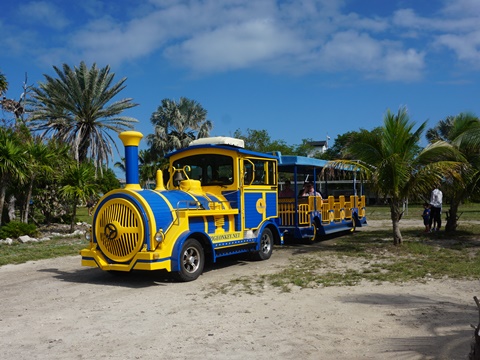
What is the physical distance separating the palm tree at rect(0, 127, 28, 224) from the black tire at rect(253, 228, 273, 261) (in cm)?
955

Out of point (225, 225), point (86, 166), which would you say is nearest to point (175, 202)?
point (225, 225)

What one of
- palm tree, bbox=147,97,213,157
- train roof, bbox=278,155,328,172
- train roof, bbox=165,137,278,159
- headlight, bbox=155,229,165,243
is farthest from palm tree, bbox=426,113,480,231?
palm tree, bbox=147,97,213,157

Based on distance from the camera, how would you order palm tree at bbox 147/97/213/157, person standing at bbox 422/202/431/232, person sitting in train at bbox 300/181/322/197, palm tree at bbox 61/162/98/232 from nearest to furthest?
person sitting in train at bbox 300/181/322/197
person standing at bbox 422/202/431/232
palm tree at bbox 61/162/98/232
palm tree at bbox 147/97/213/157

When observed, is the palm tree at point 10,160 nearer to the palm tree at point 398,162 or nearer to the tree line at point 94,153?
the tree line at point 94,153

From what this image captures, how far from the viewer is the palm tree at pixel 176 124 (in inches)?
1625

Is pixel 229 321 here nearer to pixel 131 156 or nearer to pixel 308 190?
pixel 131 156

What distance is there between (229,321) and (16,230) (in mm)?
A: 12850

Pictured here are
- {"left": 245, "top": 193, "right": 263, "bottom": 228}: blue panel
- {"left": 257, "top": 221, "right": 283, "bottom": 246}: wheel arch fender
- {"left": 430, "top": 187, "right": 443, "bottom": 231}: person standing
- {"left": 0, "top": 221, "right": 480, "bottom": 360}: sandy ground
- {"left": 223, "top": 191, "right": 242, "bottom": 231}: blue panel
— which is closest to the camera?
{"left": 0, "top": 221, "right": 480, "bottom": 360}: sandy ground

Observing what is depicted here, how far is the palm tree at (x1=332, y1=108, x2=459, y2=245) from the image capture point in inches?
457

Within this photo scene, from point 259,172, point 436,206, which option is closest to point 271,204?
point 259,172

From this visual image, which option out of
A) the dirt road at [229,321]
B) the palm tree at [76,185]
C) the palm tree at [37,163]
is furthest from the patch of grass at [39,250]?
the dirt road at [229,321]

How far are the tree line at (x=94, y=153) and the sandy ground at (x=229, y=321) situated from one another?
431cm

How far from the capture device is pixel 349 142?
41.5ft

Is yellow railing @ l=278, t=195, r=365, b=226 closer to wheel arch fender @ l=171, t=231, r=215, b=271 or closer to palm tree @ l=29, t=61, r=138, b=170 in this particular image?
wheel arch fender @ l=171, t=231, r=215, b=271
